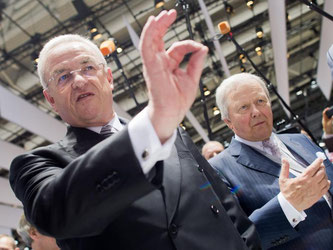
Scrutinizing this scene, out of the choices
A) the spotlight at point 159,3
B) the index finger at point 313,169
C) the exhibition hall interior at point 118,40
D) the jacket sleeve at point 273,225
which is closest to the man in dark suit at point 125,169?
A: the jacket sleeve at point 273,225

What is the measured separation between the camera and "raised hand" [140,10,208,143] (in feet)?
2.17

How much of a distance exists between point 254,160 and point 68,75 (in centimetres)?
98

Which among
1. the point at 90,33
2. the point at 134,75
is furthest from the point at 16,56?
the point at 134,75

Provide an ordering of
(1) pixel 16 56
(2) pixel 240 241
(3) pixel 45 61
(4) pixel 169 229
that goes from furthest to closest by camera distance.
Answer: (1) pixel 16 56 < (3) pixel 45 61 < (2) pixel 240 241 < (4) pixel 169 229

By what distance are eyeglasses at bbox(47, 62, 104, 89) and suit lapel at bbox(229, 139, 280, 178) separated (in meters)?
0.88

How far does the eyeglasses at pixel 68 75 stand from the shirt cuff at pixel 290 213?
2.91 ft

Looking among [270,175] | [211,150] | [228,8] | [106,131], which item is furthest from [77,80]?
[228,8]

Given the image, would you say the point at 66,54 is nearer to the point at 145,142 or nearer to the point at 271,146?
the point at 145,142

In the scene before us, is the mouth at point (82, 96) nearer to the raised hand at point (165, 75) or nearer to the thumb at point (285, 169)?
the raised hand at point (165, 75)

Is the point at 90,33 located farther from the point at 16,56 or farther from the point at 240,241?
the point at 240,241

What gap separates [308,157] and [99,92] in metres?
1.19

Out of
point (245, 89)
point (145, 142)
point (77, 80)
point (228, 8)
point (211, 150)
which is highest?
point (77, 80)

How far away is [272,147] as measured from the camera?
177cm

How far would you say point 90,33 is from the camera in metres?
6.12
